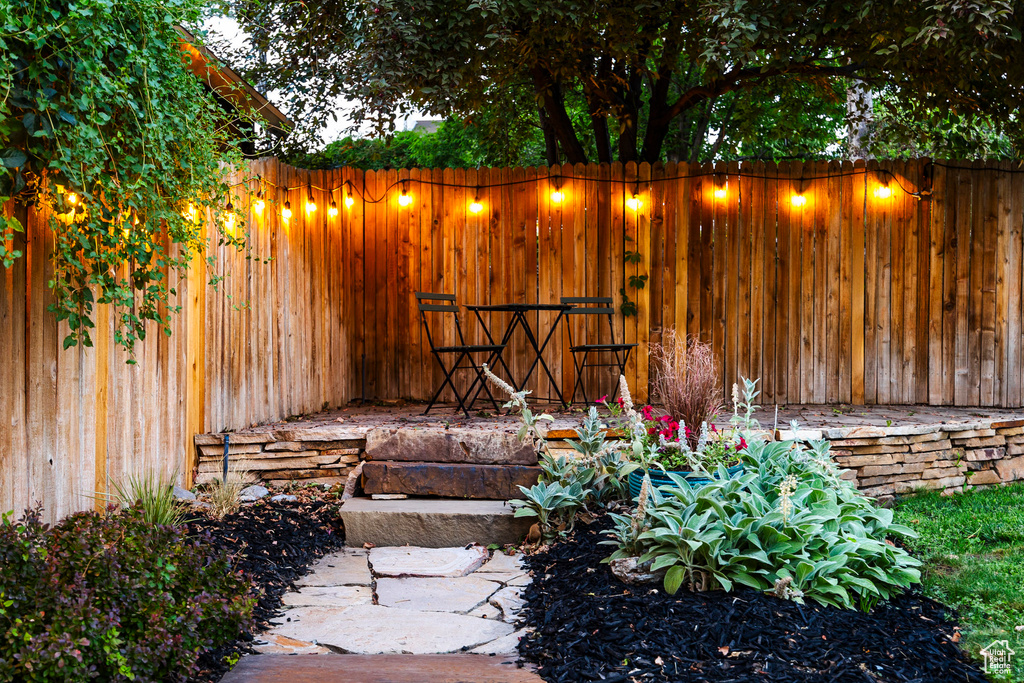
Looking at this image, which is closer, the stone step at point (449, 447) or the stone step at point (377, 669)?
the stone step at point (377, 669)

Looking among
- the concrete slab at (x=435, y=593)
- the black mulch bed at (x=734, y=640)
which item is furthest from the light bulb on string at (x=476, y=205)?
the black mulch bed at (x=734, y=640)

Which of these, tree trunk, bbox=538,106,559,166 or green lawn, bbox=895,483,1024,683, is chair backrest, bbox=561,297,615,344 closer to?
green lawn, bbox=895,483,1024,683

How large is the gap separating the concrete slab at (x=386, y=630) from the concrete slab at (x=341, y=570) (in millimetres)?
339

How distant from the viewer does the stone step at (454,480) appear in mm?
4016

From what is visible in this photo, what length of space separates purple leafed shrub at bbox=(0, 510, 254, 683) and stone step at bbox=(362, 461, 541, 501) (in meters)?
1.59

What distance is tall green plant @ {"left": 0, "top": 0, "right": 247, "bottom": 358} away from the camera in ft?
7.42

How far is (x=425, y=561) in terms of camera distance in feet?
11.5

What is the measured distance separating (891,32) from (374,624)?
437 centimetres

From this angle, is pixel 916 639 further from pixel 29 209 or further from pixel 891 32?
pixel 891 32

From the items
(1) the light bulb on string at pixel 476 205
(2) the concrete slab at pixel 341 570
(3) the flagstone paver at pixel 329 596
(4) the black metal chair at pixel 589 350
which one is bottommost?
(2) the concrete slab at pixel 341 570

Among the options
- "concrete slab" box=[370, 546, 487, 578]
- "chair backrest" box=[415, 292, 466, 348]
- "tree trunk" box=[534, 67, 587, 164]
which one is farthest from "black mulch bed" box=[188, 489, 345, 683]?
"tree trunk" box=[534, 67, 587, 164]

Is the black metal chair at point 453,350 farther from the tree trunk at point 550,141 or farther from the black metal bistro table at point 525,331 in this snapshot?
the tree trunk at point 550,141

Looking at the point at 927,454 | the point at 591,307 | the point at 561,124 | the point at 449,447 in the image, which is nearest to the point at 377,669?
the point at 449,447

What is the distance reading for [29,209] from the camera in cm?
271
